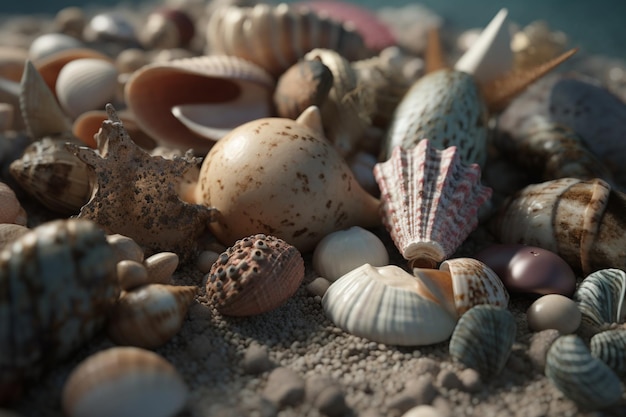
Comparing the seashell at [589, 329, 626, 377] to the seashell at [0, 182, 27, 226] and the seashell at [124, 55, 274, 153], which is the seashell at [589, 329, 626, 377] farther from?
the seashell at [0, 182, 27, 226]

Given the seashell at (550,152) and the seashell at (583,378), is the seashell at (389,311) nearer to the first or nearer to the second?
the seashell at (583,378)

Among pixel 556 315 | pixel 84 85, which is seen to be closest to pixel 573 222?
pixel 556 315

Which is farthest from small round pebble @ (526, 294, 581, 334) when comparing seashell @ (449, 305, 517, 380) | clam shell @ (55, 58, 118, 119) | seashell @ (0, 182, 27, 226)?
clam shell @ (55, 58, 118, 119)

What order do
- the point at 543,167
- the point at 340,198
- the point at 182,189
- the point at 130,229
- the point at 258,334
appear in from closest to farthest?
the point at 258,334 → the point at 130,229 → the point at 340,198 → the point at 182,189 → the point at 543,167

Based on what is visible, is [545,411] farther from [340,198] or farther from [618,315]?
[340,198]

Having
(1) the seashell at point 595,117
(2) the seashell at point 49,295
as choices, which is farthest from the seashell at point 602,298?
(2) the seashell at point 49,295

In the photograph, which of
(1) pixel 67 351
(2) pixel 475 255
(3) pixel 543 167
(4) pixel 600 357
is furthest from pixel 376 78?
(1) pixel 67 351
